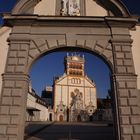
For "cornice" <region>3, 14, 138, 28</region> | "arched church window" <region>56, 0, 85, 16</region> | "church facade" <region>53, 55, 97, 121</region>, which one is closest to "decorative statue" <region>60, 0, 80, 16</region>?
"arched church window" <region>56, 0, 85, 16</region>

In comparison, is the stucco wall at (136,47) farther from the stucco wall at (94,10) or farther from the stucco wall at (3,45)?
the stucco wall at (3,45)

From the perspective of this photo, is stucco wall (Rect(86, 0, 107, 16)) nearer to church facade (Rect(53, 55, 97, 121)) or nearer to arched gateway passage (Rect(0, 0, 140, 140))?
arched gateway passage (Rect(0, 0, 140, 140))

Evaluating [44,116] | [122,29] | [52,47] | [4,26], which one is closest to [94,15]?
[122,29]

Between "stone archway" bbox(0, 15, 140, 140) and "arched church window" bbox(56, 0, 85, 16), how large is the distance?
66 cm

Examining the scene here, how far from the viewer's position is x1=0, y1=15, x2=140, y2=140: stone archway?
681 centimetres

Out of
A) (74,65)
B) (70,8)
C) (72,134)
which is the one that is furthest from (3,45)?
(74,65)

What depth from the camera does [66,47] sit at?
7.84 meters

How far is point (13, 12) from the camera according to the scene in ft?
26.0

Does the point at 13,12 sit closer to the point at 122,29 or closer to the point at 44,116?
the point at 122,29

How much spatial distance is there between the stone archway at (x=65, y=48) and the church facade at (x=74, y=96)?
44.2 m

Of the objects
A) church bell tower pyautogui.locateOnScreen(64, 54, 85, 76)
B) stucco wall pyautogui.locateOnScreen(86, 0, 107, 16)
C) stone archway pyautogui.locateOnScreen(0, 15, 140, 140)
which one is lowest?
stone archway pyautogui.locateOnScreen(0, 15, 140, 140)

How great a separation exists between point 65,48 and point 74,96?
150 feet

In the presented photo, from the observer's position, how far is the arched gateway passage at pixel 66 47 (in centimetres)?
681

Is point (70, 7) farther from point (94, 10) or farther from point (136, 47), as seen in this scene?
point (136, 47)
